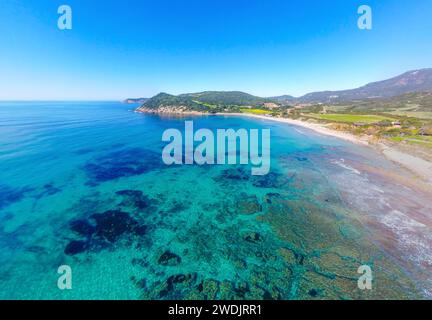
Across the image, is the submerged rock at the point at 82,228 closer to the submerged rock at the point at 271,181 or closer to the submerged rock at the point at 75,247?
the submerged rock at the point at 75,247

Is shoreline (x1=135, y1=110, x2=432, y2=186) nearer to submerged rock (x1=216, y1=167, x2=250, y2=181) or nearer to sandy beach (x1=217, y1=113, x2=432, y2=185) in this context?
sandy beach (x1=217, y1=113, x2=432, y2=185)

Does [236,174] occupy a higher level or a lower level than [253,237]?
higher

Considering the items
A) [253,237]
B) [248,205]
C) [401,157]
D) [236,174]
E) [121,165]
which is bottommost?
[253,237]

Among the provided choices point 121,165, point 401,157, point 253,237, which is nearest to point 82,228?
point 253,237

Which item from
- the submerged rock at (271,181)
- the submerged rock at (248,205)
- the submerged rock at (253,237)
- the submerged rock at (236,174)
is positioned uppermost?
the submerged rock at (236,174)

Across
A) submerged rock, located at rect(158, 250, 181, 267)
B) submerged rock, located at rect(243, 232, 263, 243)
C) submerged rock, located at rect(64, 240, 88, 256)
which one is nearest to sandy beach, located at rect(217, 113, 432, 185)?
submerged rock, located at rect(243, 232, 263, 243)

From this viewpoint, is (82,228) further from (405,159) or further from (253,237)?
(405,159)

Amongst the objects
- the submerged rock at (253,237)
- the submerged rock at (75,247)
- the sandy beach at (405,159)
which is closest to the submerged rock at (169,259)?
the submerged rock at (253,237)
